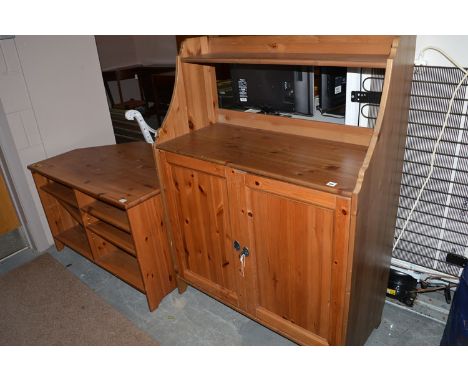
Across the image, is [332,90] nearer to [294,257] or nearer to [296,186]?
[296,186]

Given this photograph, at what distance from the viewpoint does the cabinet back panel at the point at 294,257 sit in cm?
149

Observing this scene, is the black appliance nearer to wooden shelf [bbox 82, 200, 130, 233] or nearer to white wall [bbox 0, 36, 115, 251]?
wooden shelf [bbox 82, 200, 130, 233]

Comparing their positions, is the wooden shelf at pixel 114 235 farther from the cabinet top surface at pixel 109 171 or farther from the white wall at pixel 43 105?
the white wall at pixel 43 105

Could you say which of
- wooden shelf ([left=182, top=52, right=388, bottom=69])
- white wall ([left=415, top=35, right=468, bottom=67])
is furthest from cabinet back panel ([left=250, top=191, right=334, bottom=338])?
white wall ([left=415, top=35, right=468, bottom=67])

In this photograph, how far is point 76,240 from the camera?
2.76 m

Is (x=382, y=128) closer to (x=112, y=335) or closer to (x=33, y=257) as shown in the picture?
(x=112, y=335)

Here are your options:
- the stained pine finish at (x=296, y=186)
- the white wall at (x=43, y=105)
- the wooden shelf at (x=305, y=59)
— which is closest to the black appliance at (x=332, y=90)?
the stained pine finish at (x=296, y=186)

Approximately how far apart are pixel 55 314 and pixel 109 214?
27.1 inches

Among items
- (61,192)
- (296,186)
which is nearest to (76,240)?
(61,192)

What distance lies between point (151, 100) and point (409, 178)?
15.4 ft

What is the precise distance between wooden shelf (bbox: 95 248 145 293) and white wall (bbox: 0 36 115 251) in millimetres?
722

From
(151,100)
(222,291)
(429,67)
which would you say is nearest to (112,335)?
(222,291)

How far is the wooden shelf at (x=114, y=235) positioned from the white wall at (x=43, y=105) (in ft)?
2.28

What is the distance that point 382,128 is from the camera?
1.32 m
